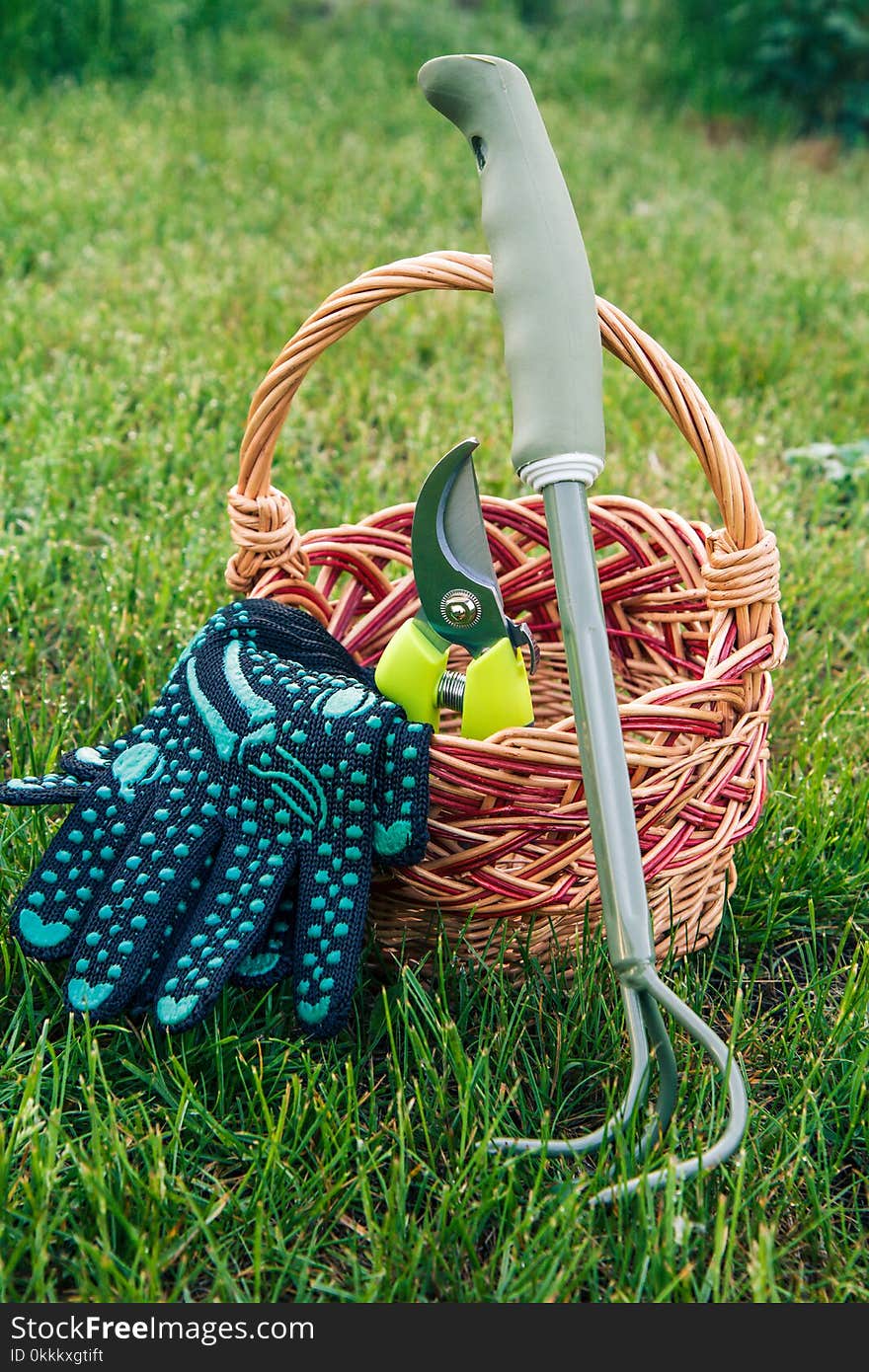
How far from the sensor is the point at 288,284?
10.0ft

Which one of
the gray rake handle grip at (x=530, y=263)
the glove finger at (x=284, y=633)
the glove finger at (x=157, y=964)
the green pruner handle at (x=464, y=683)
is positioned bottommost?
the glove finger at (x=157, y=964)

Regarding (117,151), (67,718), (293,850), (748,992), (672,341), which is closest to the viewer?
(293,850)

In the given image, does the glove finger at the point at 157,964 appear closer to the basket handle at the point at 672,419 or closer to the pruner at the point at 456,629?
the pruner at the point at 456,629

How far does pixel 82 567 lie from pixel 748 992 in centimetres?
124

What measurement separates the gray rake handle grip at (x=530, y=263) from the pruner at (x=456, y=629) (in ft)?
0.56

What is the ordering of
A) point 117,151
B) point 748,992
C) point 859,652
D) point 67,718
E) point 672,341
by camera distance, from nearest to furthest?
point 748,992 → point 67,718 → point 859,652 → point 672,341 → point 117,151

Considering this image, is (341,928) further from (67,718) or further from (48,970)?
(67,718)

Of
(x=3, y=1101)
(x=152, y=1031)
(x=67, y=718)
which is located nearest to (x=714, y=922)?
(x=152, y=1031)

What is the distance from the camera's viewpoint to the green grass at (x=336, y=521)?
0.96m

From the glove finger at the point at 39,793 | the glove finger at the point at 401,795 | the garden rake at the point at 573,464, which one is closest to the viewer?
the garden rake at the point at 573,464

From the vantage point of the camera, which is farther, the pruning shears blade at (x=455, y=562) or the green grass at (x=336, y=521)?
the pruning shears blade at (x=455, y=562)

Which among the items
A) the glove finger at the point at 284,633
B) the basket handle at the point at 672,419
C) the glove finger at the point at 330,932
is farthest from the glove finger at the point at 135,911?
the basket handle at the point at 672,419

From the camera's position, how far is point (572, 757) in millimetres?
1080

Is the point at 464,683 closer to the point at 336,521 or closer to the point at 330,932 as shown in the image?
the point at 330,932
